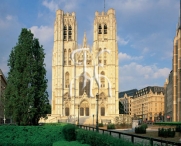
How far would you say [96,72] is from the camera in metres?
86.5

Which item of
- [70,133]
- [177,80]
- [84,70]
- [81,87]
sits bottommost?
[70,133]

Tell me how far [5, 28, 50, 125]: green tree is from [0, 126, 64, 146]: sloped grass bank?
6164 millimetres

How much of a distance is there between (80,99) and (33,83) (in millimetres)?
53273

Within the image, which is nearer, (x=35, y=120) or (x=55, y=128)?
(x=55, y=128)

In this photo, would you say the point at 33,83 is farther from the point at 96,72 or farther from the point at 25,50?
the point at 96,72

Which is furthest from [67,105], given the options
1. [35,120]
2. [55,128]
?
[55,128]

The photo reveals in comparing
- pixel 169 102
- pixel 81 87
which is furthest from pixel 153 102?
pixel 81 87

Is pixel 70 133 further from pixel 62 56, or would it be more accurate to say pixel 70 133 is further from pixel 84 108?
pixel 62 56

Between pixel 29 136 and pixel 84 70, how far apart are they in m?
63.5

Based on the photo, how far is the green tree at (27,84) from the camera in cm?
3109

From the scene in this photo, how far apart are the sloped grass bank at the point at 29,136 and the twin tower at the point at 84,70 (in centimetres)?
5876

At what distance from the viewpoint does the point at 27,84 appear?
31766 mm

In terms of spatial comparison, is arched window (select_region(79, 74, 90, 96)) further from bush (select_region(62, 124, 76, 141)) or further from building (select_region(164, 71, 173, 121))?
bush (select_region(62, 124, 76, 141))

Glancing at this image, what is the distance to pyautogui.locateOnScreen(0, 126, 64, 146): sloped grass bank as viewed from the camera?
23.5 m
